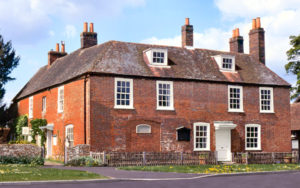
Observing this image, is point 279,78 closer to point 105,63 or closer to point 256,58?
point 256,58

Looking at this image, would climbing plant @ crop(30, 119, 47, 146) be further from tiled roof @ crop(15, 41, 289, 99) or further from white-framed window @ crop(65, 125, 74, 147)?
white-framed window @ crop(65, 125, 74, 147)

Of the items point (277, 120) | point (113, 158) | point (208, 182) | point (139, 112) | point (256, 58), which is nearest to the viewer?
point (208, 182)

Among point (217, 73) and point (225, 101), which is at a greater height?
point (217, 73)

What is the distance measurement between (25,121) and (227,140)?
17.9m

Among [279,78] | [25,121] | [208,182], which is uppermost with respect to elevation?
[279,78]

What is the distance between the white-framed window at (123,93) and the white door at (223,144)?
7.07 meters

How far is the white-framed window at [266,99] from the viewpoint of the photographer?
33.0 meters

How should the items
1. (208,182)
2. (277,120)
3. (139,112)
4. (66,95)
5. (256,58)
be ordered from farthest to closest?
1. (256,58)
2. (277,120)
3. (66,95)
4. (139,112)
5. (208,182)

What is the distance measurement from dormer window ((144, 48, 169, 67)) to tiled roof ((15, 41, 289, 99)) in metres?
0.41

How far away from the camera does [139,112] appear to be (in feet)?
93.5

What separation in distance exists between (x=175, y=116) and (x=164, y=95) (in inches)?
64.1

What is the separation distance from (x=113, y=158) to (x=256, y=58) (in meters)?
16.7

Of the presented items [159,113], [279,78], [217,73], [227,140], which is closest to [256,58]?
[279,78]

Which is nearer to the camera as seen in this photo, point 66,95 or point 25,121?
point 66,95
